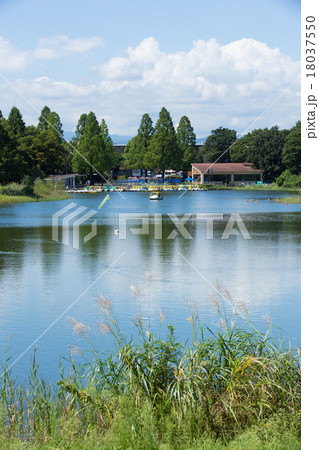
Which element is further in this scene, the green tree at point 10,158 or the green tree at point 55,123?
the green tree at point 55,123

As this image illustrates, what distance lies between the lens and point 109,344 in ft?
24.7

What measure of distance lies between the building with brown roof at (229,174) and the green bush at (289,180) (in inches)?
301

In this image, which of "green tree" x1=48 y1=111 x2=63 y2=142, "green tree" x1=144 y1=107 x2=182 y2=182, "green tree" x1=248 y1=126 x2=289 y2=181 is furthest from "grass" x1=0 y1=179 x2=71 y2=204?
"green tree" x1=248 y1=126 x2=289 y2=181

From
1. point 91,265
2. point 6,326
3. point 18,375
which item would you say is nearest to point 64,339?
point 6,326

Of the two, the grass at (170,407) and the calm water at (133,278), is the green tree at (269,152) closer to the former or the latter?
the calm water at (133,278)

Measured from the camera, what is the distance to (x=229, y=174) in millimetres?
74000

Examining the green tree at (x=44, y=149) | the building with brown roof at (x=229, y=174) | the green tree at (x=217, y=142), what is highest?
the green tree at (x=217, y=142)

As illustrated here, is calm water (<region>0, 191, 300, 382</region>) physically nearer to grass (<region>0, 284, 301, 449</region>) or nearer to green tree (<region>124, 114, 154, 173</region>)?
grass (<region>0, 284, 301, 449</region>)

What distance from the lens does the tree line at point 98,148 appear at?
3738 cm

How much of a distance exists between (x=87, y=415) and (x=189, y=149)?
38484mm

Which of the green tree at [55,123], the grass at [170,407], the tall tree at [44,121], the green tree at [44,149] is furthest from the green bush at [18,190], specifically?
the grass at [170,407]

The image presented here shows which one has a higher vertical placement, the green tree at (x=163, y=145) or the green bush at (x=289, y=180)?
the green tree at (x=163, y=145)

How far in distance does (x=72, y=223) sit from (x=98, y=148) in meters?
11.7
